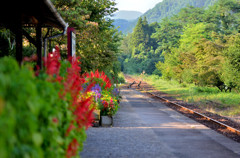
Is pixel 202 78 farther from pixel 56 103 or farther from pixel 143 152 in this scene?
pixel 56 103

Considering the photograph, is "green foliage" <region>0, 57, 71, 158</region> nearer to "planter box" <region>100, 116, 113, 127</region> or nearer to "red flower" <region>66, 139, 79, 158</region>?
"red flower" <region>66, 139, 79, 158</region>

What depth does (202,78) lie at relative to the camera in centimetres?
3409

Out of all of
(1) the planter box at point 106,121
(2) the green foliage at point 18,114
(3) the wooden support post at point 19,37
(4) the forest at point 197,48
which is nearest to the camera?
(2) the green foliage at point 18,114

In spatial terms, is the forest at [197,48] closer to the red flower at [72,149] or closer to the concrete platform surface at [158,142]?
the concrete platform surface at [158,142]

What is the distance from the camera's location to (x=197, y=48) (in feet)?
120

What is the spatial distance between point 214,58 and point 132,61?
75.5 metres

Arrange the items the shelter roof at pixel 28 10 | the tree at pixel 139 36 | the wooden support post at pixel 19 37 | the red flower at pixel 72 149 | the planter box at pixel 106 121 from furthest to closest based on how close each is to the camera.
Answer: the tree at pixel 139 36 → the planter box at pixel 106 121 → the wooden support post at pixel 19 37 → the shelter roof at pixel 28 10 → the red flower at pixel 72 149

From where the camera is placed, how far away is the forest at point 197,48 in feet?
94.5

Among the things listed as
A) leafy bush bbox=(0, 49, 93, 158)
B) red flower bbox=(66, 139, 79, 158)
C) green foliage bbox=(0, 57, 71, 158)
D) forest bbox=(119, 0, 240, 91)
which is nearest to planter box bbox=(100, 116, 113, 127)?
red flower bbox=(66, 139, 79, 158)

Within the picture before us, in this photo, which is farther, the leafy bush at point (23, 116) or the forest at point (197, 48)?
the forest at point (197, 48)

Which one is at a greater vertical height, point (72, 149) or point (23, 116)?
point (23, 116)

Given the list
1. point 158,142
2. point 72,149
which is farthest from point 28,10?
point 158,142

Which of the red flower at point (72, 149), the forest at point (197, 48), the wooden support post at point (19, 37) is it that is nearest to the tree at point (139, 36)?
the forest at point (197, 48)

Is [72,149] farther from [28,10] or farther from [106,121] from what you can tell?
[106,121]
